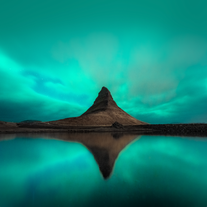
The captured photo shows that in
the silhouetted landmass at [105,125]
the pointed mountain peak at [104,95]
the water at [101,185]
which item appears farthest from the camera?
the pointed mountain peak at [104,95]

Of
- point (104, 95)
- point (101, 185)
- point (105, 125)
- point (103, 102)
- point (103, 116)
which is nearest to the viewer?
point (101, 185)

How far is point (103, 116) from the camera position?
103 meters

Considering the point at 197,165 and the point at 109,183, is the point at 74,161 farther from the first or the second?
the point at 197,165

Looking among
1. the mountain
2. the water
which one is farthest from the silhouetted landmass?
the water

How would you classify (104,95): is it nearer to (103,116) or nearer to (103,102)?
(103,102)

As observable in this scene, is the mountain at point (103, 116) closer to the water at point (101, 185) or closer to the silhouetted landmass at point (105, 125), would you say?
the silhouetted landmass at point (105, 125)

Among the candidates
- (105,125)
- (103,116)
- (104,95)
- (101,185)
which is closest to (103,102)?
(104,95)

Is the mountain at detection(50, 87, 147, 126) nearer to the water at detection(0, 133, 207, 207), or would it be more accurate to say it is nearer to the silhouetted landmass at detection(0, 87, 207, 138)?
the silhouetted landmass at detection(0, 87, 207, 138)

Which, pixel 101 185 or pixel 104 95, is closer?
pixel 101 185

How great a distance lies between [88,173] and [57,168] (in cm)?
206

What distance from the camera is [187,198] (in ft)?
15.2

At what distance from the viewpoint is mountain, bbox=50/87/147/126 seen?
9412 cm

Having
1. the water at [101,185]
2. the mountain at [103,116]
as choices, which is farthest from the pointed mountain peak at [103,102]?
the water at [101,185]

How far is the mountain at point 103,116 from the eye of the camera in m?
94.1
